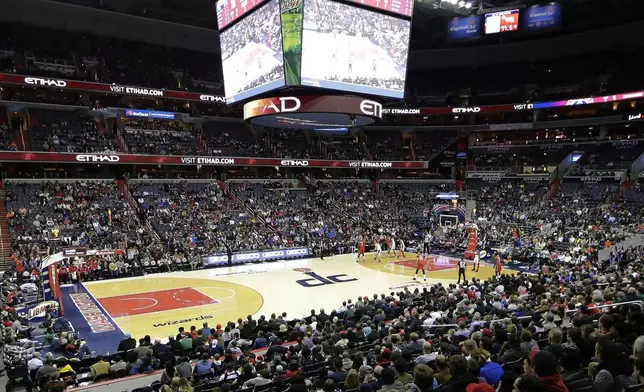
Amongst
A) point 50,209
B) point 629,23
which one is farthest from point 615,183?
point 50,209

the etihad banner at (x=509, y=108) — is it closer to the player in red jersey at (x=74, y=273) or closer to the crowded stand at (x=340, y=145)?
the crowded stand at (x=340, y=145)

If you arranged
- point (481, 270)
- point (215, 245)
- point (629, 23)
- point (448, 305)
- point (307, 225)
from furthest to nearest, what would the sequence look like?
point (629, 23) < point (307, 225) < point (215, 245) < point (481, 270) < point (448, 305)

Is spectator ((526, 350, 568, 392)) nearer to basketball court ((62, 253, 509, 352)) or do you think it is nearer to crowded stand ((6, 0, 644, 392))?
crowded stand ((6, 0, 644, 392))

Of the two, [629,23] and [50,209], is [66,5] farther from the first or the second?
[629,23]

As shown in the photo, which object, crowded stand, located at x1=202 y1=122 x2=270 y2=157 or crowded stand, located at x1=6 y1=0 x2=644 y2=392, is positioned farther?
crowded stand, located at x1=202 y1=122 x2=270 y2=157

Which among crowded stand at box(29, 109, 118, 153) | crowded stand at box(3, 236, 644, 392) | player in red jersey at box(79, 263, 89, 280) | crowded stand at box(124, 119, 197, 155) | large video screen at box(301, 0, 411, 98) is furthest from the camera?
crowded stand at box(124, 119, 197, 155)

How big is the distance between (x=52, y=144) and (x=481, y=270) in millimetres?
30350

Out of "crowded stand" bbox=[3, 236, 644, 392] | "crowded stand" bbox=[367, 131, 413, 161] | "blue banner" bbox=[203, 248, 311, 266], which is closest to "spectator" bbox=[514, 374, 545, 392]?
"crowded stand" bbox=[3, 236, 644, 392]

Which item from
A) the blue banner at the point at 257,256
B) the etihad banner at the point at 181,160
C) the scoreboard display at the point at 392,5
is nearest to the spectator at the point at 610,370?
the scoreboard display at the point at 392,5

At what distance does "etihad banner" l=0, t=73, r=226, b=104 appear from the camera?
31438 mm

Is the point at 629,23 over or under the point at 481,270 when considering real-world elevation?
over

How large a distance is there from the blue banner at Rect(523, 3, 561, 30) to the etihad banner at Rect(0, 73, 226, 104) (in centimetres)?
2381

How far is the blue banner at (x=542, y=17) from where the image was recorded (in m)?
30.0

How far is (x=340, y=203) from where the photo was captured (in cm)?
4147
